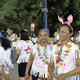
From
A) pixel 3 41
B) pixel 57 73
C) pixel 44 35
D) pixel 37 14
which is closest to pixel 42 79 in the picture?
pixel 44 35

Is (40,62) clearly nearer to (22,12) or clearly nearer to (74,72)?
(74,72)

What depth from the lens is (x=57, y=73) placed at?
11.2 ft

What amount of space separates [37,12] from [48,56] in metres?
25.8

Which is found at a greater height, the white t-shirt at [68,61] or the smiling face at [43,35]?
the smiling face at [43,35]

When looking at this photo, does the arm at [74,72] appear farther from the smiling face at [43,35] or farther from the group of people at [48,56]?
the smiling face at [43,35]

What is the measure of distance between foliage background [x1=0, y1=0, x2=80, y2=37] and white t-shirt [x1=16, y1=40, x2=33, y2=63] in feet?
73.2

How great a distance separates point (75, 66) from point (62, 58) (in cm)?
21

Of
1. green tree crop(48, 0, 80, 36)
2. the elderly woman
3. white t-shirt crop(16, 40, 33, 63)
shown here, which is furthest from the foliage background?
the elderly woman

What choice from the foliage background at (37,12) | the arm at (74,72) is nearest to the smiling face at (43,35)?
the arm at (74,72)

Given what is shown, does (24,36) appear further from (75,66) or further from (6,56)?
(75,66)

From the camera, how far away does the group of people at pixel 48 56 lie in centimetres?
331

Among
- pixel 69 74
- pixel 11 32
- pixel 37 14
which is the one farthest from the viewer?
pixel 37 14

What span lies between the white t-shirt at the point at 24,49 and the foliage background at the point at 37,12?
22323 millimetres

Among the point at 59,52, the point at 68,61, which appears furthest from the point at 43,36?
the point at 68,61
